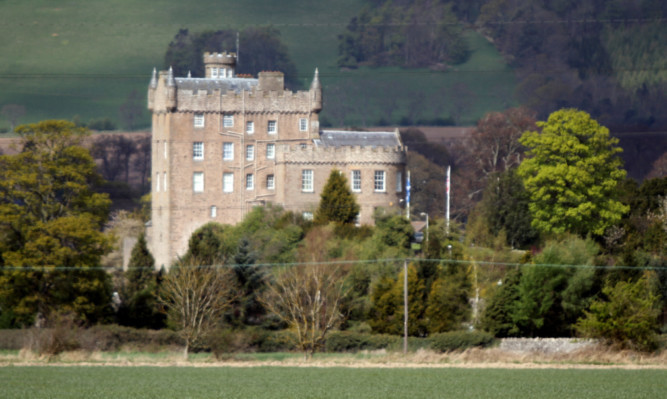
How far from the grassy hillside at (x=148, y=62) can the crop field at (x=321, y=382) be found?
9633 cm

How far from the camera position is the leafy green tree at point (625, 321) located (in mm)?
49625

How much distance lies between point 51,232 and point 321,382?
81.1ft

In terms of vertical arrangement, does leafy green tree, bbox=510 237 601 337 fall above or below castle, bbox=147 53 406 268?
below

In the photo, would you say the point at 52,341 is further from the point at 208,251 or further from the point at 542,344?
the point at 542,344

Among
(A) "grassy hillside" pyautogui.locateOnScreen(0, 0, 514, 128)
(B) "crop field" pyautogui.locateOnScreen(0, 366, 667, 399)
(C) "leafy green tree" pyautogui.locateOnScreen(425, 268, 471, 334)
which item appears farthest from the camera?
(A) "grassy hillside" pyautogui.locateOnScreen(0, 0, 514, 128)

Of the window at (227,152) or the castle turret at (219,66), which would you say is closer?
the window at (227,152)

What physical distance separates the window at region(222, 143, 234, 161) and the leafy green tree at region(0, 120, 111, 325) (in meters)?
16.7

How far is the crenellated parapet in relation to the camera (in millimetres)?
76375

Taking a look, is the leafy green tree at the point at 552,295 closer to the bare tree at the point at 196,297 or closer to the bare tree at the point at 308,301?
the bare tree at the point at 308,301

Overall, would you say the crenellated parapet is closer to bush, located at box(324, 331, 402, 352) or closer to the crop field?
bush, located at box(324, 331, 402, 352)

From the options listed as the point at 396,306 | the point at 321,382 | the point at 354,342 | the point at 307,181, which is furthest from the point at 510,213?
the point at 321,382

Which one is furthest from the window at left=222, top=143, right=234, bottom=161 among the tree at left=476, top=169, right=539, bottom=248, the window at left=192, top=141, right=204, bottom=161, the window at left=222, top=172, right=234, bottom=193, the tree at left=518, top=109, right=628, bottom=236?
the tree at left=518, top=109, right=628, bottom=236

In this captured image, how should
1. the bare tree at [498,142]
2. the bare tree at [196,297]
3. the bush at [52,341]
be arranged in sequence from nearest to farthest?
the bush at [52,341]
the bare tree at [196,297]
the bare tree at [498,142]

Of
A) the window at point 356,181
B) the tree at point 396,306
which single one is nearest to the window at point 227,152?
the window at point 356,181
